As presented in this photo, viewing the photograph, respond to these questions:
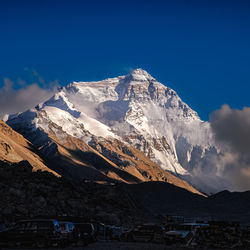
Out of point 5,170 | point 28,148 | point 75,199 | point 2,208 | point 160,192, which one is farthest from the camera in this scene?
point 28,148

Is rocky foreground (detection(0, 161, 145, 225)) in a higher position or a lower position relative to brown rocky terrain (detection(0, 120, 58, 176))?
lower

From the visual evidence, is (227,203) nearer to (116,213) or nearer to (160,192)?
(160,192)

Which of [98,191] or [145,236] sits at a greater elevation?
[98,191]

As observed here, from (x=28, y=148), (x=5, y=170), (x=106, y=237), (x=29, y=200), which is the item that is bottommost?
(x=106, y=237)

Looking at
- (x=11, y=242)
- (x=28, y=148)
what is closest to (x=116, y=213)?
(x=11, y=242)

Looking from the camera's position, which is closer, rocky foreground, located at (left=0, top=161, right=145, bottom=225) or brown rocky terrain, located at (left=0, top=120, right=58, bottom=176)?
rocky foreground, located at (left=0, top=161, right=145, bottom=225)

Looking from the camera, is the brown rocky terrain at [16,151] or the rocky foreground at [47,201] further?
the brown rocky terrain at [16,151]

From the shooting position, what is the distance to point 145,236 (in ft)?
124

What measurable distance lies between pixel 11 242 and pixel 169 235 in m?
12.3

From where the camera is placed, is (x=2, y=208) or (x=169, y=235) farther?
(x=2, y=208)

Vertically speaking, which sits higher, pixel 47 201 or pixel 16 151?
A: pixel 16 151

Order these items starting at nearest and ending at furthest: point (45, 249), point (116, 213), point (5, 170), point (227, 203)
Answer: point (45, 249) < point (5, 170) < point (116, 213) < point (227, 203)

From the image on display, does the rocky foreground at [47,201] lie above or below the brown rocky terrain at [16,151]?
below

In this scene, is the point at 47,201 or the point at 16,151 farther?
the point at 16,151
